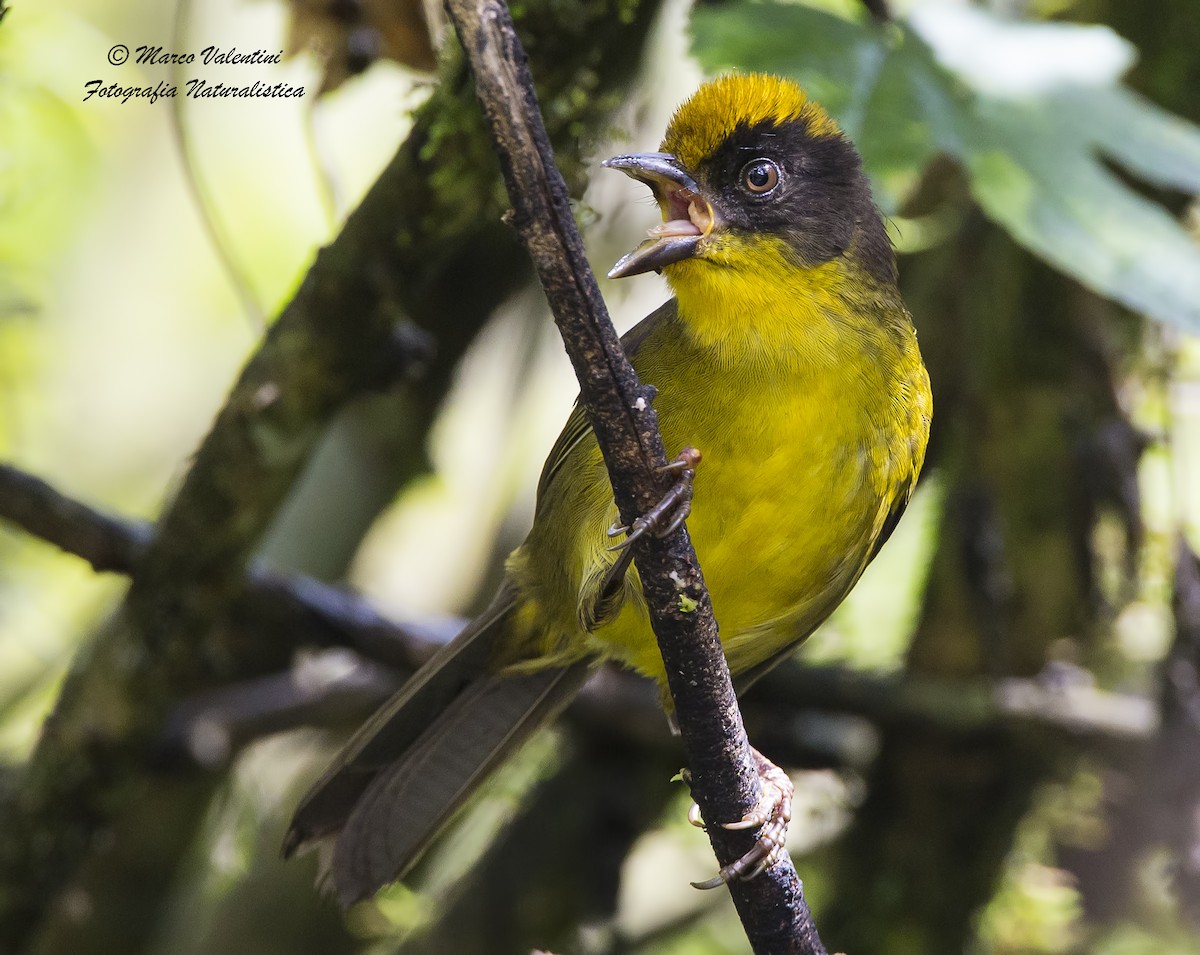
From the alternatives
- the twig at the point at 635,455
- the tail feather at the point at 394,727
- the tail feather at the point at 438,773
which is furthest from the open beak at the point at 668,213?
the tail feather at the point at 438,773

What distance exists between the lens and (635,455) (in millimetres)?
1938

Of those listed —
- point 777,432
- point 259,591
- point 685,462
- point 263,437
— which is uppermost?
point 685,462

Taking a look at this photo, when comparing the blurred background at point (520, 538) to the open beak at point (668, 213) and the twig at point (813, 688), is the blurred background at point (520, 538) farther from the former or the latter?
the open beak at point (668, 213)

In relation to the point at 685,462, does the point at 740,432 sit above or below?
below

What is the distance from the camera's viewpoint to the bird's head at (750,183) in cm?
274

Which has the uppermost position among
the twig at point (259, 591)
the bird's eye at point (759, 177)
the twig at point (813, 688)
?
the bird's eye at point (759, 177)

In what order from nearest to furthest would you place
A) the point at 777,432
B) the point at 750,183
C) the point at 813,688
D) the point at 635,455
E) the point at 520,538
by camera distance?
1. the point at 635,455
2. the point at 777,432
3. the point at 750,183
4. the point at 813,688
5. the point at 520,538

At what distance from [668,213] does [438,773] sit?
137 centimetres

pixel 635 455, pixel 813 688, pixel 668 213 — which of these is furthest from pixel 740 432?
pixel 813 688

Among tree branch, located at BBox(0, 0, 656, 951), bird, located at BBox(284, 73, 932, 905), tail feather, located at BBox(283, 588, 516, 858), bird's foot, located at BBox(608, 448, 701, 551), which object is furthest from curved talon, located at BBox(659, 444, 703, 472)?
tail feather, located at BBox(283, 588, 516, 858)

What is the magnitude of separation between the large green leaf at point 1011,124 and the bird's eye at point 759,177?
0.62ft

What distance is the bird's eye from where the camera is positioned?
282cm

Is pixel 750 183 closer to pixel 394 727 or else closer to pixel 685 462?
pixel 685 462

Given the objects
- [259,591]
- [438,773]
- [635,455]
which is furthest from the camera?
[259,591]
